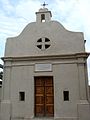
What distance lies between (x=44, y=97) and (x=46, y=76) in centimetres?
115

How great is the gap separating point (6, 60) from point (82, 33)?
462cm

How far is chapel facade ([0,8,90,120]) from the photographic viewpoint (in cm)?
952

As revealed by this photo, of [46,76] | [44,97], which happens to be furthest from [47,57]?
[44,97]

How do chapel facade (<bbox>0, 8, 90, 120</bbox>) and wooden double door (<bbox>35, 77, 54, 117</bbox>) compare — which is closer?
chapel facade (<bbox>0, 8, 90, 120</bbox>)

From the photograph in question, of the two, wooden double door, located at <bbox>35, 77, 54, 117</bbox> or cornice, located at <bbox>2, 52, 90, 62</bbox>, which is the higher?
cornice, located at <bbox>2, 52, 90, 62</bbox>

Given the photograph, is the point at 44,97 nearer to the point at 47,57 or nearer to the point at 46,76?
the point at 46,76

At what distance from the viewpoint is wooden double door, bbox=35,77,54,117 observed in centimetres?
984

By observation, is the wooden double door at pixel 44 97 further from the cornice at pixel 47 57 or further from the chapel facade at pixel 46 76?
the cornice at pixel 47 57

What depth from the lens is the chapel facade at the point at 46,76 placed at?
952cm

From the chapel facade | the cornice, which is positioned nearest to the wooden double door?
the chapel facade

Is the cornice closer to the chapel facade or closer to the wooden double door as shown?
the chapel facade

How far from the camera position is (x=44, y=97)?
33.0 feet

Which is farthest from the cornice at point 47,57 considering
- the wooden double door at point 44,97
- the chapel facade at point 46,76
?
the wooden double door at point 44,97

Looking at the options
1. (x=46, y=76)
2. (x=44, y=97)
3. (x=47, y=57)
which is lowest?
(x=44, y=97)
